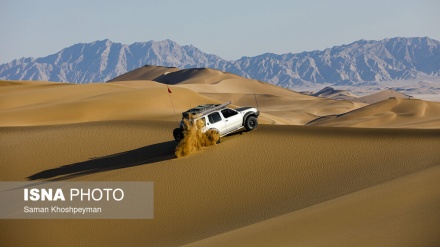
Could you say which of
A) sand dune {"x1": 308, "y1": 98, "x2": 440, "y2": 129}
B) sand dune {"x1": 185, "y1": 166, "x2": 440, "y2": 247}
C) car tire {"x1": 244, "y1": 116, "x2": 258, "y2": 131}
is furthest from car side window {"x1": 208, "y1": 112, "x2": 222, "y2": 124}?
sand dune {"x1": 308, "y1": 98, "x2": 440, "y2": 129}

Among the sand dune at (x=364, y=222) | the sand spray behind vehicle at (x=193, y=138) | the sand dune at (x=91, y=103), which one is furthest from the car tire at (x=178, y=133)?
the sand dune at (x=364, y=222)

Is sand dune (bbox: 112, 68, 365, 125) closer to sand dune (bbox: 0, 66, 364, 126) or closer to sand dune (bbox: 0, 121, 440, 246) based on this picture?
sand dune (bbox: 0, 66, 364, 126)

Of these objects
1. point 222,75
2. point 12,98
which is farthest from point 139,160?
point 222,75

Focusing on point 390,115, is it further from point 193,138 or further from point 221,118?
point 193,138

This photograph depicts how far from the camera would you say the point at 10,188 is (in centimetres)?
1736

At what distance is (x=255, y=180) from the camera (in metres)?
16.5

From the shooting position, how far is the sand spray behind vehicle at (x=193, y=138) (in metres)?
18.9

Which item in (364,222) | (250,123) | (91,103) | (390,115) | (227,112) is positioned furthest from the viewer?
(390,115)

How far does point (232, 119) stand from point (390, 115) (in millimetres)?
58126

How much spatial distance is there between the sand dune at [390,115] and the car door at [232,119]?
4754 centimetres

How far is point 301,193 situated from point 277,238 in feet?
14.2

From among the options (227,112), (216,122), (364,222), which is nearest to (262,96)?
(227,112)

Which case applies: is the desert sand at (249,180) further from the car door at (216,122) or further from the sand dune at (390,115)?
the sand dune at (390,115)

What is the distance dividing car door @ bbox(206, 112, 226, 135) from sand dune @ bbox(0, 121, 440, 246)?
1.77 ft
